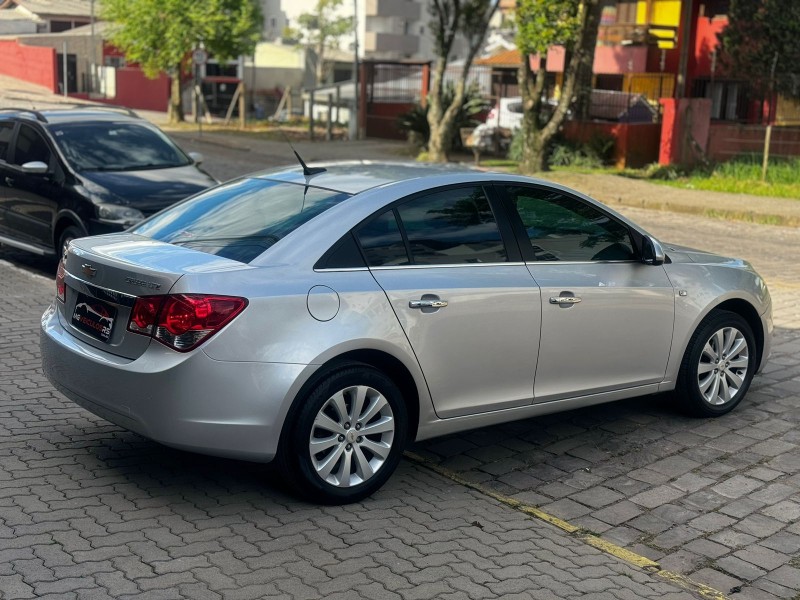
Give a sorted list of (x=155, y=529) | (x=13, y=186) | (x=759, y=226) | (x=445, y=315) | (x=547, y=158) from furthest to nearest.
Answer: (x=547, y=158), (x=759, y=226), (x=13, y=186), (x=445, y=315), (x=155, y=529)

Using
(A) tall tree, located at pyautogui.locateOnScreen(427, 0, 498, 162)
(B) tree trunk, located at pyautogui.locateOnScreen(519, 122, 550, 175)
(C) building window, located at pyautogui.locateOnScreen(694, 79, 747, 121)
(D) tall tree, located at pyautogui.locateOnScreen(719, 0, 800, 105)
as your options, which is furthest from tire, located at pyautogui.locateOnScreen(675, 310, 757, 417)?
(C) building window, located at pyautogui.locateOnScreen(694, 79, 747, 121)

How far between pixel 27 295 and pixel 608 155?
17794mm

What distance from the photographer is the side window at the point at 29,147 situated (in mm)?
11398

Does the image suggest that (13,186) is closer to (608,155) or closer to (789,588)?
(789,588)

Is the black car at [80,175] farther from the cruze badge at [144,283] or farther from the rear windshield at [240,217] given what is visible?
the cruze badge at [144,283]

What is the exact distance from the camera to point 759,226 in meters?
17.9

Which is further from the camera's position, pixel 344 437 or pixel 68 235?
pixel 68 235

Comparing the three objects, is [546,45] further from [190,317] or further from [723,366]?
[190,317]

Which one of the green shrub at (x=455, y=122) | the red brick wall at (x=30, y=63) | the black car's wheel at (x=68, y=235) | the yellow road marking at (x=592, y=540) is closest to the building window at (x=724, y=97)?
the green shrub at (x=455, y=122)

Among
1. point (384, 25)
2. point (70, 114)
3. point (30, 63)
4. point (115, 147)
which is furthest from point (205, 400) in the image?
point (384, 25)

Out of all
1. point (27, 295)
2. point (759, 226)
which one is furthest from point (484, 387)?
point (759, 226)

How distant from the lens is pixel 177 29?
38.2 m

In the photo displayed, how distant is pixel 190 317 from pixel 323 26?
221 feet

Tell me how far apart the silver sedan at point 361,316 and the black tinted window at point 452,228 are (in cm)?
1
